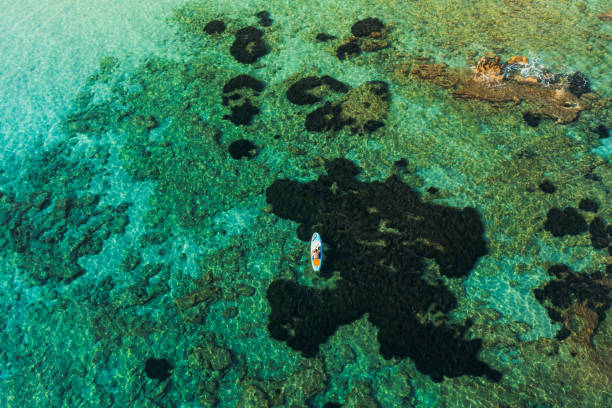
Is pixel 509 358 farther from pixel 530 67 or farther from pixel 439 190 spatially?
pixel 530 67

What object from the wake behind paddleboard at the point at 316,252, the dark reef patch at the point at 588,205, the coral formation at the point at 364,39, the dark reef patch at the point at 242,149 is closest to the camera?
the wake behind paddleboard at the point at 316,252

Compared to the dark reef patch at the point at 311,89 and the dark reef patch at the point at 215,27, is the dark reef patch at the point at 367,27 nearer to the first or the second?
the dark reef patch at the point at 311,89

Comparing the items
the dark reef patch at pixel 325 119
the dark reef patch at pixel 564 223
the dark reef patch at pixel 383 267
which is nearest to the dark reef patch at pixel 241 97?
the dark reef patch at pixel 325 119

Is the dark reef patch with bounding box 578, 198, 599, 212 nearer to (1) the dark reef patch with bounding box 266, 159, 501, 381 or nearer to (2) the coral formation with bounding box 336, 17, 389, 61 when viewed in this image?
(1) the dark reef patch with bounding box 266, 159, 501, 381

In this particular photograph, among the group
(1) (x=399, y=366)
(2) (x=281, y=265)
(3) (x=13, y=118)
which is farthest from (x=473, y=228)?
(3) (x=13, y=118)

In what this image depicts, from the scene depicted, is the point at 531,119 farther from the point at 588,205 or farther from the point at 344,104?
the point at 344,104

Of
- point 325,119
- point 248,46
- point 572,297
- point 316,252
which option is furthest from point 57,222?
point 572,297
